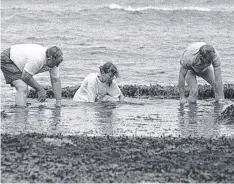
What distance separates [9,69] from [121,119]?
2670mm

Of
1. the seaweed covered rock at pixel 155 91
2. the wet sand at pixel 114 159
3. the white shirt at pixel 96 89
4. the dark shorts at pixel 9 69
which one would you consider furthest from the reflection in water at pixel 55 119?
the seaweed covered rock at pixel 155 91

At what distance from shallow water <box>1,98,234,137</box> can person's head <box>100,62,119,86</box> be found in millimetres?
531

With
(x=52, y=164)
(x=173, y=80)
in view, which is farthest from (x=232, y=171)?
(x=173, y=80)

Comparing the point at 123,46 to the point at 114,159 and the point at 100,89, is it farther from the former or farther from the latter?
the point at 114,159

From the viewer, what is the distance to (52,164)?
7145mm

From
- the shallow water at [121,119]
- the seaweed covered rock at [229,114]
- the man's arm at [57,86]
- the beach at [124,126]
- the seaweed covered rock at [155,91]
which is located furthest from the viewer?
the seaweed covered rock at [155,91]

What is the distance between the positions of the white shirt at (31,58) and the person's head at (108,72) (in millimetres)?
1043

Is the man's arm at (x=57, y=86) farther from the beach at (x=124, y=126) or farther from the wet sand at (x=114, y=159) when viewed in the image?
the wet sand at (x=114, y=159)

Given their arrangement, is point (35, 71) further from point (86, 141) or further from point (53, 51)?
point (86, 141)

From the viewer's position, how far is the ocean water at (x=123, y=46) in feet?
36.1

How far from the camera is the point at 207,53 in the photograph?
13.4 m

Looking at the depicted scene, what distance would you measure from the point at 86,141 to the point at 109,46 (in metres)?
20.8

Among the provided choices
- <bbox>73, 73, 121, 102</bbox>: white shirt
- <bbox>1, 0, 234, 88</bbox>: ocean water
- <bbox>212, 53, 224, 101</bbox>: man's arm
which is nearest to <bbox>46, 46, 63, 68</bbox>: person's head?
<bbox>73, 73, 121, 102</bbox>: white shirt

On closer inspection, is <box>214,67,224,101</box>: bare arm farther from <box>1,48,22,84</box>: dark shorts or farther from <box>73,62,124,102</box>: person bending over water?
<box>1,48,22,84</box>: dark shorts
